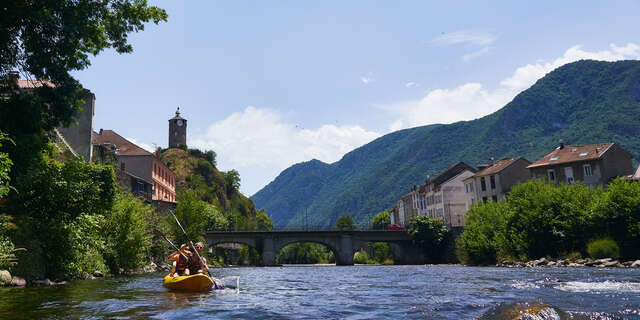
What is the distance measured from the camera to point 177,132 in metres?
135

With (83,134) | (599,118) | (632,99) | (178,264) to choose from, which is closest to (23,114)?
(178,264)

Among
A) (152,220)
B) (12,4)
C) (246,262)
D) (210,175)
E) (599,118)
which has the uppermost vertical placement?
(599,118)

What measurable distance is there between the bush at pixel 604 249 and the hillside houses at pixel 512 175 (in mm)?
18817

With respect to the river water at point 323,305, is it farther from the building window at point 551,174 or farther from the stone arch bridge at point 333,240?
the stone arch bridge at point 333,240

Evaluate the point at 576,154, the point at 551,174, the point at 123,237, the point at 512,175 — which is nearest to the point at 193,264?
the point at 123,237

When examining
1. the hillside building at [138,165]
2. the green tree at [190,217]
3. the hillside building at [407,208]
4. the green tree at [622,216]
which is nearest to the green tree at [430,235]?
the green tree at [622,216]

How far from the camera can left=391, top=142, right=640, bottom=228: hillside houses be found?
59.6 m

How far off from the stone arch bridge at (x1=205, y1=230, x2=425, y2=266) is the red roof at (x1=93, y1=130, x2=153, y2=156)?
829 inches

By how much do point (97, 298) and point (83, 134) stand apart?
129 feet

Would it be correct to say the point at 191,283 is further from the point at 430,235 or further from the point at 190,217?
the point at 430,235

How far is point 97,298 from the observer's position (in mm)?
16078

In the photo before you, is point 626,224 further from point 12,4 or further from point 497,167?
point 12,4

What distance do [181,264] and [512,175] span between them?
62.7m

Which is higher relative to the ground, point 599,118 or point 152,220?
point 599,118
